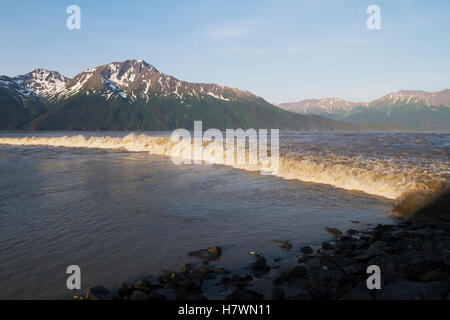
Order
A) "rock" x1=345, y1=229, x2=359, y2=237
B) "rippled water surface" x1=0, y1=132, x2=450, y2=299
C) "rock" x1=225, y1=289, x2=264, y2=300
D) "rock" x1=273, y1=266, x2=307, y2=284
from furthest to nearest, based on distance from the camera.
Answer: "rock" x1=345, y1=229, x2=359, y2=237 → "rippled water surface" x1=0, y1=132, x2=450, y2=299 → "rock" x1=273, y1=266, x2=307, y2=284 → "rock" x1=225, y1=289, x2=264, y2=300

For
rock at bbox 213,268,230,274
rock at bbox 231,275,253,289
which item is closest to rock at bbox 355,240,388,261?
rock at bbox 231,275,253,289

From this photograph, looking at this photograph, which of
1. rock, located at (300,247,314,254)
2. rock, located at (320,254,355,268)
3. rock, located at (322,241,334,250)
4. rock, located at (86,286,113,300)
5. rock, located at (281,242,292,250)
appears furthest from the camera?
rock, located at (281,242,292,250)

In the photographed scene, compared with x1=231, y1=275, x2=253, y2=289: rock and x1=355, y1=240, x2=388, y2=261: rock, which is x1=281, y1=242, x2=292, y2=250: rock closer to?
x1=355, y1=240, x2=388, y2=261: rock

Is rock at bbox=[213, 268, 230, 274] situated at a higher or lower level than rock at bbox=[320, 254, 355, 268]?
lower

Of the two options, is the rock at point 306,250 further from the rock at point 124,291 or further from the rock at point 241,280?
the rock at point 124,291

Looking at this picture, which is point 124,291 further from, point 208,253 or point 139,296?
point 208,253

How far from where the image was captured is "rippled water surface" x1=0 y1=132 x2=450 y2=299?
5625 millimetres

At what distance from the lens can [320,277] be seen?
4.71m

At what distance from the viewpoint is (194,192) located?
12844 mm

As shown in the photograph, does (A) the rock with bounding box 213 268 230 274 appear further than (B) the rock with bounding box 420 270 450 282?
Yes

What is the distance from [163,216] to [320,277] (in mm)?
5669

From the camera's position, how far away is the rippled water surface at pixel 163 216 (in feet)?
18.5

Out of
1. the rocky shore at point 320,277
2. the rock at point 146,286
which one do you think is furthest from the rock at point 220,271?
the rock at point 146,286
